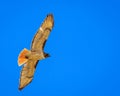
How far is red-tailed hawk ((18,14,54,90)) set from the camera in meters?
19.1

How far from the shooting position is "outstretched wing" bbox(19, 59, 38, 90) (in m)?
20.5

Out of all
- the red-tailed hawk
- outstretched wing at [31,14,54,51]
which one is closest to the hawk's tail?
the red-tailed hawk

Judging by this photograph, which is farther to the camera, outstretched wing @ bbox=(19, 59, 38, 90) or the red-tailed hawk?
outstretched wing @ bbox=(19, 59, 38, 90)

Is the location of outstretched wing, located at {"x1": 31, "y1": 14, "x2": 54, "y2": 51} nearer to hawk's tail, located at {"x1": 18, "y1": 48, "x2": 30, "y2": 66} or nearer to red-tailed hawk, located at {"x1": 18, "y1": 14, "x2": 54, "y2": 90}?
red-tailed hawk, located at {"x1": 18, "y1": 14, "x2": 54, "y2": 90}

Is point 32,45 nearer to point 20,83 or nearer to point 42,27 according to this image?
point 42,27

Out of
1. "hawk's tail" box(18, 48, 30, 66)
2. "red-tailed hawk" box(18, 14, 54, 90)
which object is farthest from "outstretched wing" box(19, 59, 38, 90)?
A: "hawk's tail" box(18, 48, 30, 66)

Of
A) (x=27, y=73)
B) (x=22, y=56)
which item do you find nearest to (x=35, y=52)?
(x=22, y=56)

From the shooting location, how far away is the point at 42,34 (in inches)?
762

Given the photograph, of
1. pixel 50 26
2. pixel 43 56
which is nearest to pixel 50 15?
pixel 50 26

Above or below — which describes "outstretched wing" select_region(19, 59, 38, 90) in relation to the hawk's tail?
above

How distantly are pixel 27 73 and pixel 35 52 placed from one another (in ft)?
5.03

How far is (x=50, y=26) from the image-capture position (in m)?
19.2

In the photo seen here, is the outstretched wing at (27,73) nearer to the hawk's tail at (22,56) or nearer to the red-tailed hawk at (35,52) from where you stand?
the red-tailed hawk at (35,52)

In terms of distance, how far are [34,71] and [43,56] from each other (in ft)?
4.69
